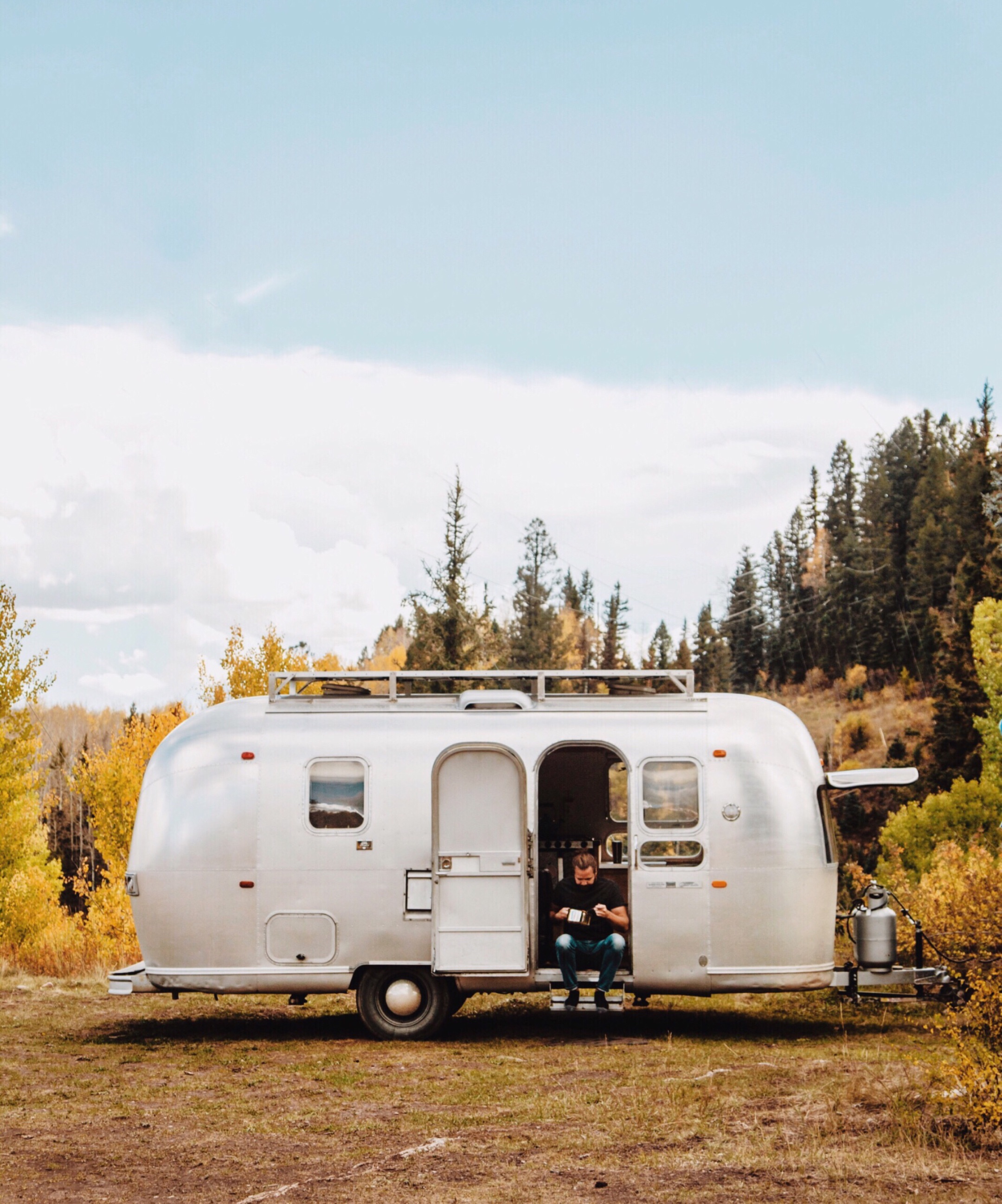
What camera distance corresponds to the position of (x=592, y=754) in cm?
1330

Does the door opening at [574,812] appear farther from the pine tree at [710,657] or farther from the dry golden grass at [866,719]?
the pine tree at [710,657]

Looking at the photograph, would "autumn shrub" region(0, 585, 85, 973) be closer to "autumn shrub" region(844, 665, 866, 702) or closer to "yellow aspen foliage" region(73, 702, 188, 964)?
"yellow aspen foliage" region(73, 702, 188, 964)

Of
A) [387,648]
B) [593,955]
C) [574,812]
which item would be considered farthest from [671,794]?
[387,648]

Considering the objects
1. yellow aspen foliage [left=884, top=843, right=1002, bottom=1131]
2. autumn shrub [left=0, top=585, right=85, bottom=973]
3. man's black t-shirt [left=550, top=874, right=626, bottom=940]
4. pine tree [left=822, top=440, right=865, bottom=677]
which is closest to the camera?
yellow aspen foliage [left=884, top=843, right=1002, bottom=1131]

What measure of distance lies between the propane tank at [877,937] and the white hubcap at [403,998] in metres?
3.81

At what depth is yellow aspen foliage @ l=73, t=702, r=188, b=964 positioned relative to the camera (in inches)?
1465

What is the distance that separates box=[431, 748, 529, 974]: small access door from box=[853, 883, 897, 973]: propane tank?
9.63 ft

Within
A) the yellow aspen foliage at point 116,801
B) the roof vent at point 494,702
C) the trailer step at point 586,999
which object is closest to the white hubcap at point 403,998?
the trailer step at point 586,999

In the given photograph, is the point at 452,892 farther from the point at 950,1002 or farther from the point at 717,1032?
the point at 950,1002

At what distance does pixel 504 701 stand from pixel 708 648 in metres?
92.9

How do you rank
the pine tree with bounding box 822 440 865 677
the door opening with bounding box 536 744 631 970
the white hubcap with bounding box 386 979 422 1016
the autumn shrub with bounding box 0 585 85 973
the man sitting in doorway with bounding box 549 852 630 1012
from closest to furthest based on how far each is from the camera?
the man sitting in doorway with bounding box 549 852 630 1012
the white hubcap with bounding box 386 979 422 1016
the door opening with bounding box 536 744 631 970
the autumn shrub with bounding box 0 585 85 973
the pine tree with bounding box 822 440 865 677

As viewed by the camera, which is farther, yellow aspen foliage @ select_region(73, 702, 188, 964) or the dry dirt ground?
yellow aspen foliage @ select_region(73, 702, 188, 964)

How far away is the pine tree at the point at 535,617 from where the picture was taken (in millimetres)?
76938

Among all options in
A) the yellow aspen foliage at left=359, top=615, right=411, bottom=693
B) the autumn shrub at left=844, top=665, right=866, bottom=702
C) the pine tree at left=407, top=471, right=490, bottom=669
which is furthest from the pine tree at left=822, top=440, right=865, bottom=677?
the pine tree at left=407, top=471, right=490, bottom=669
